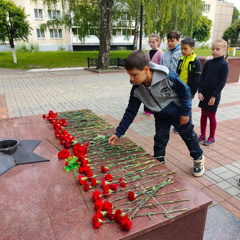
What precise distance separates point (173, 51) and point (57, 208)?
3272 mm

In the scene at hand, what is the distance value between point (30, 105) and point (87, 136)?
3930 mm

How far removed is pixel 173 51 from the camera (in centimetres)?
400

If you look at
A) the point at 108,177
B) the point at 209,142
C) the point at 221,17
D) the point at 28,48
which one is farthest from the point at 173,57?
the point at 221,17

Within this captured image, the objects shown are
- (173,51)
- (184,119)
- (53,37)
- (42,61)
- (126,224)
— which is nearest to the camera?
(126,224)

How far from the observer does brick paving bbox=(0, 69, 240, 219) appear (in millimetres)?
2863

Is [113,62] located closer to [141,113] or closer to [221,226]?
[141,113]

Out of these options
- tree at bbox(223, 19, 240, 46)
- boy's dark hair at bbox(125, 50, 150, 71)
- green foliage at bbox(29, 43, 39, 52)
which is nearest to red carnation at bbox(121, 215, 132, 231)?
boy's dark hair at bbox(125, 50, 150, 71)

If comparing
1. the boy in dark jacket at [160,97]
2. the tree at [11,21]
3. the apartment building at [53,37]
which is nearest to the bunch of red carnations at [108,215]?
the boy in dark jacket at [160,97]

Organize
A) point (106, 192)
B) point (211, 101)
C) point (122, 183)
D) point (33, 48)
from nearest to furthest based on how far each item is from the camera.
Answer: point (106, 192), point (122, 183), point (211, 101), point (33, 48)

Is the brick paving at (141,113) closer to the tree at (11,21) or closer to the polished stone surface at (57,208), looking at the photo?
the polished stone surface at (57,208)

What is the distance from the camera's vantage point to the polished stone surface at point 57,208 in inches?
59.3

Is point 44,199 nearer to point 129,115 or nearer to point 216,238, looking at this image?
point 129,115

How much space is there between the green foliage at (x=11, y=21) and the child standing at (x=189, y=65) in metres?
14.9

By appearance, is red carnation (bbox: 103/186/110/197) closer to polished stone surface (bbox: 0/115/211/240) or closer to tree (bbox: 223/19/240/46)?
polished stone surface (bbox: 0/115/211/240)
